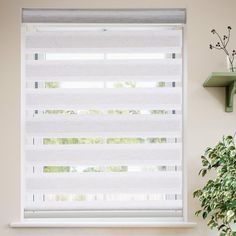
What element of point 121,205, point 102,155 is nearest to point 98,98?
point 102,155

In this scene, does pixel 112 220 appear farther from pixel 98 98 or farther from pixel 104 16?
pixel 104 16

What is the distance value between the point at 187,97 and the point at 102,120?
510 mm

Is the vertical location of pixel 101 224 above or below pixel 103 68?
below

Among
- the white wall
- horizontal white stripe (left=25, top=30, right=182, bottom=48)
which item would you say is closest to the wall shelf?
the white wall

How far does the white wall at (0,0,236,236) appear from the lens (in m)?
2.40

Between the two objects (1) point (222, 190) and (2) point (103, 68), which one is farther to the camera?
(2) point (103, 68)

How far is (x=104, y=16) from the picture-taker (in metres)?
2.43

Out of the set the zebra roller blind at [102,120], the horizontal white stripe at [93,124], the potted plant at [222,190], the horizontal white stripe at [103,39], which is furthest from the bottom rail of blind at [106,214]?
the horizontal white stripe at [103,39]

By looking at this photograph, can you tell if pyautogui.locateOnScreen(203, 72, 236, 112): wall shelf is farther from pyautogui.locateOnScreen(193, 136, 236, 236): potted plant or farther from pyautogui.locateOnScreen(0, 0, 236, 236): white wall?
pyautogui.locateOnScreen(193, 136, 236, 236): potted plant

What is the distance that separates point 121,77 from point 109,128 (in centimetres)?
31

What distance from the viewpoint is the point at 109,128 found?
2.49 m

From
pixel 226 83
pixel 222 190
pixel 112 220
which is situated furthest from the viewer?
pixel 112 220

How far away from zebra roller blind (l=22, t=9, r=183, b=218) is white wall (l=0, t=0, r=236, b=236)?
0.28 feet

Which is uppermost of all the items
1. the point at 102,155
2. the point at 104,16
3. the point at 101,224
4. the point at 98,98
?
the point at 104,16
